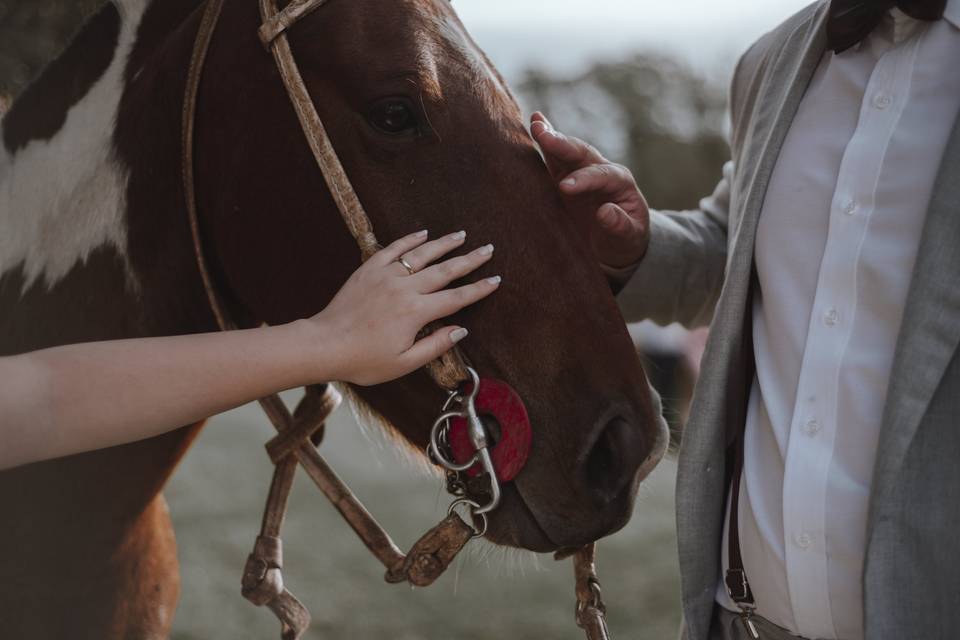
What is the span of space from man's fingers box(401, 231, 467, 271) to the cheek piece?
0.19 m

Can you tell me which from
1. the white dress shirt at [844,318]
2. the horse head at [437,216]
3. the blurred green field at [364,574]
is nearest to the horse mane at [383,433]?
the horse head at [437,216]

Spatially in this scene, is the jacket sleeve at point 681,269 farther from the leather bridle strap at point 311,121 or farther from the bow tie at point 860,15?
the leather bridle strap at point 311,121

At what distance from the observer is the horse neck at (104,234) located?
1.43 m

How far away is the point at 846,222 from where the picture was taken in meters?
1.09

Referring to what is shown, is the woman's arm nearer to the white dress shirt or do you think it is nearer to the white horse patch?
the white dress shirt

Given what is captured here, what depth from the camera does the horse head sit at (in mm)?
1194

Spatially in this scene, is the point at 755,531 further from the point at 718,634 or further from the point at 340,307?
the point at 340,307

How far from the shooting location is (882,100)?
1.10 metres

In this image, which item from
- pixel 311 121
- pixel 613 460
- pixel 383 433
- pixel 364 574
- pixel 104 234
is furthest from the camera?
pixel 364 574

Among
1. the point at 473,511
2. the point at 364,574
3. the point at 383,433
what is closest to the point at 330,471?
the point at 383,433

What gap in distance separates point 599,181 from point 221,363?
782 millimetres

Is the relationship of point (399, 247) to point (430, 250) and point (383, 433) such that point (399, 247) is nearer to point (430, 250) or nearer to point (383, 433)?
point (430, 250)

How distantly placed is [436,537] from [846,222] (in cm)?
73

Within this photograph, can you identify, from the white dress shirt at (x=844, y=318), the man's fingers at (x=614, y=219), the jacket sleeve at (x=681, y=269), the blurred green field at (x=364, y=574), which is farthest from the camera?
the blurred green field at (x=364, y=574)
